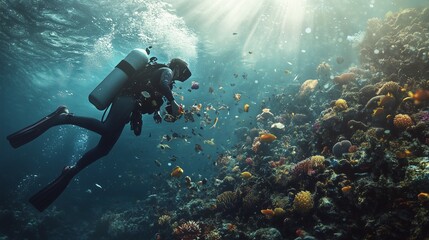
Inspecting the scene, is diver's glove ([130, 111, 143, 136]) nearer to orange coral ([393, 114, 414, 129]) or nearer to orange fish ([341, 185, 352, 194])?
orange fish ([341, 185, 352, 194])

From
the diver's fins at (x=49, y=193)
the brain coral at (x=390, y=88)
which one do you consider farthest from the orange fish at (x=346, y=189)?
the diver's fins at (x=49, y=193)

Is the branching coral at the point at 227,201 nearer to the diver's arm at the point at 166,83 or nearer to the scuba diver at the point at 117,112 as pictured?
the scuba diver at the point at 117,112

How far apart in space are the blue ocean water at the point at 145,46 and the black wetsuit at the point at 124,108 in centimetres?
689

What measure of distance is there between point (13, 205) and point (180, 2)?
70.3 ft

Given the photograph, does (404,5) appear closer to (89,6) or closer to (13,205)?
(89,6)

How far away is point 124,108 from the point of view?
566cm

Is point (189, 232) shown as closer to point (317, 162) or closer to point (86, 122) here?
point (317, 162)

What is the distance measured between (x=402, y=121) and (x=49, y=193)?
9362 mm

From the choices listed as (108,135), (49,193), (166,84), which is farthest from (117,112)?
(49,193)

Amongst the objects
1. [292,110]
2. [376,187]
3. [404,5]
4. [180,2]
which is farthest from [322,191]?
[404,5]

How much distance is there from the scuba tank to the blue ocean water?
7106 millimetres

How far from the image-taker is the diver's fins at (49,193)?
505 cm

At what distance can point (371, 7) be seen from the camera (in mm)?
33656

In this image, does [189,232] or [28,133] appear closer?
[28,133]
